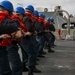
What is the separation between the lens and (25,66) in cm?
957

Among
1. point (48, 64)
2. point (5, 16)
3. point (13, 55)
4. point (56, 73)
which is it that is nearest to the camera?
point (5, 16)

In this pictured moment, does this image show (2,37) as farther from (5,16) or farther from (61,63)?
(61,63)

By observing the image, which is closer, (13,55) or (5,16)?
(5,16)

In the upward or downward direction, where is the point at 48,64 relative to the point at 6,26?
downward

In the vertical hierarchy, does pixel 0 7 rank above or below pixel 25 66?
above

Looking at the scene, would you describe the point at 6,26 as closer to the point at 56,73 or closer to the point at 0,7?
the point at 0,7

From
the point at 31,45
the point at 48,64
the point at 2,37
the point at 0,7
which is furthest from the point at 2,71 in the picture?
the point at 48,64

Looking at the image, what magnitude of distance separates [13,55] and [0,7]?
1.10 m

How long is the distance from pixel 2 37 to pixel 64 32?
85.8 feet

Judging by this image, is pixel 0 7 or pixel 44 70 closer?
pixel 0 7

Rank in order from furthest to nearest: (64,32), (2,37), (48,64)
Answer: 1. (64,32)
2. (48,64)
3. (2,37)

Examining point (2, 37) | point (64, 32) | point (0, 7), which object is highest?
point (0, 7)

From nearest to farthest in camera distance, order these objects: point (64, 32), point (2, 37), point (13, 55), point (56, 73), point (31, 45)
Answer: point (2, 37) < point (13, 55) < point (31, 45) < point (56, 73) < point (64, 32)

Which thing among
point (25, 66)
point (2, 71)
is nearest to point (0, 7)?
point (2, 71)
